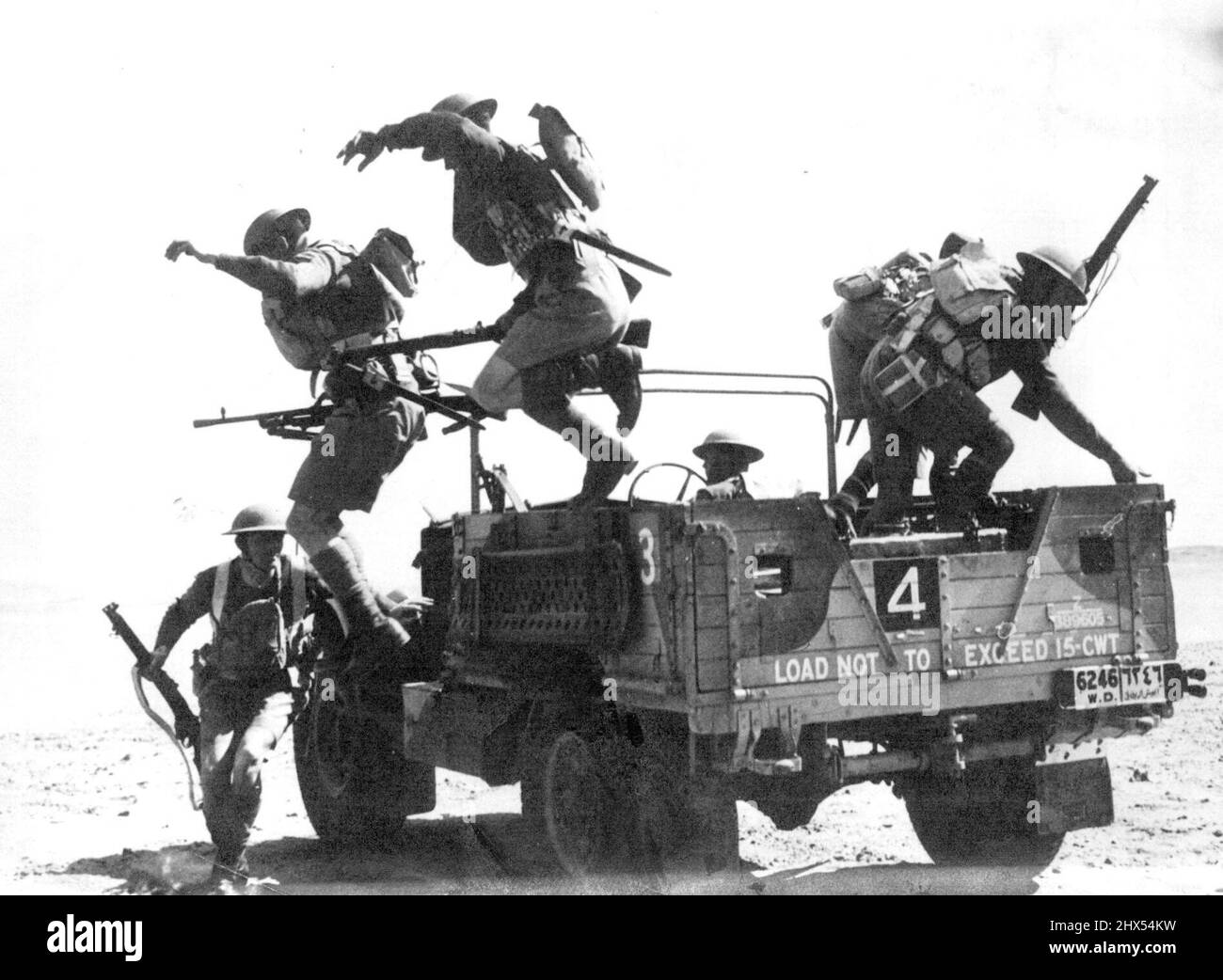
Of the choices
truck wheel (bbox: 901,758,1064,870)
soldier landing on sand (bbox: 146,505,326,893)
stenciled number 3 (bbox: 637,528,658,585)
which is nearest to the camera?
stenciled number 3 (bbox: 637,528,658,585)

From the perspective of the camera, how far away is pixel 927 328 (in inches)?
252

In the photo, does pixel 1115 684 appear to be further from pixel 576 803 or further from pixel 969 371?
pixel 576 803

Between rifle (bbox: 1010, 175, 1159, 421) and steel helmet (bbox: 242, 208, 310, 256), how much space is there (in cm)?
370

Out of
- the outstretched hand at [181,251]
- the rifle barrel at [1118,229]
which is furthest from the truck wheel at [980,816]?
the outstretched hand at [181,251]

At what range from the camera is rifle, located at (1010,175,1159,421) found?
6.52 meters

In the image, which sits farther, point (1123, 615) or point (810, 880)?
point (810, 880)

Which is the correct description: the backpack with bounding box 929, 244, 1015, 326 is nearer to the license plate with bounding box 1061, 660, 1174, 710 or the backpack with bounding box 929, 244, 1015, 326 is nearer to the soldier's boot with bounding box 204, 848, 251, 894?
the license plate with bounding box 1061, 660, 1174, 710

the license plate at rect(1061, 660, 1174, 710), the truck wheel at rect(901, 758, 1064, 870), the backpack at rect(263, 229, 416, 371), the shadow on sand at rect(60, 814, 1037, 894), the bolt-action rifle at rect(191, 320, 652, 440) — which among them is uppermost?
the backpack at rect(263, 229, 416, 371)

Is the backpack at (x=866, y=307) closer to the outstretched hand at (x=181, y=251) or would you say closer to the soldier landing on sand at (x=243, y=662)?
the soldier landing on sand at (x=243, y=662)

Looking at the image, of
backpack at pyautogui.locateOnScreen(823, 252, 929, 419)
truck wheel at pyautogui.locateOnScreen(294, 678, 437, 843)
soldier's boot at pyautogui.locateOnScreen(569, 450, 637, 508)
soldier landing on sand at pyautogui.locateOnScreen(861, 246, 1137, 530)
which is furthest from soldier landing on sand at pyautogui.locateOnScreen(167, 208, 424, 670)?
soldier landing on sand at pyautogui.locateOnScreen(861, 246, 1137, 530)

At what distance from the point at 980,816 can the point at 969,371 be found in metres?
1.99
